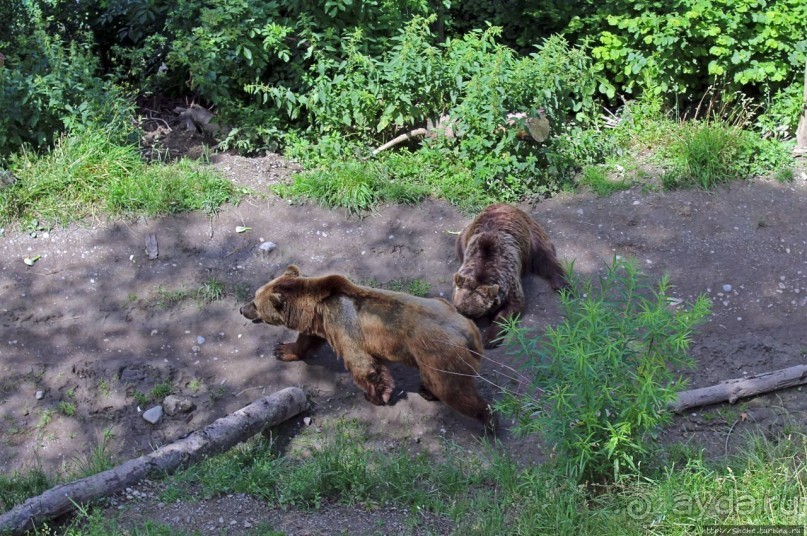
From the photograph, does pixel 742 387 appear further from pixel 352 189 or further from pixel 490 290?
pixel 352 189

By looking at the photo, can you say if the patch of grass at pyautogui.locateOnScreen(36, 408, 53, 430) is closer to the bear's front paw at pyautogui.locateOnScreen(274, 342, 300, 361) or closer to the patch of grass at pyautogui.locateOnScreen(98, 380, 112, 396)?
the patch of grass at pyautogui.locateOnScreen(98, 380, 112, 396)

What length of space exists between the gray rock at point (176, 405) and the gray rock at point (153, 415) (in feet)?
0.18

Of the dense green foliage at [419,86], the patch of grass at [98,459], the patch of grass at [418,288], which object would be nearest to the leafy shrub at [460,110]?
the dense green foliage at [419,86]

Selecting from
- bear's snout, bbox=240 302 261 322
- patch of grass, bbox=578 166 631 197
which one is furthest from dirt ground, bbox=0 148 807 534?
bear's snout, bbox=240 302 261 322

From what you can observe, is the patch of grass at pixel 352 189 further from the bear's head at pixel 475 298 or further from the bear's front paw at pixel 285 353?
the bear's front paw at pixel 285 353

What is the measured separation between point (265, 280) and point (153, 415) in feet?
5.70

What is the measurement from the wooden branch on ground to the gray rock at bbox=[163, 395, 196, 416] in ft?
12.7

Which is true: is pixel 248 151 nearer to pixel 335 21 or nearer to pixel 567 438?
pixel 335 21

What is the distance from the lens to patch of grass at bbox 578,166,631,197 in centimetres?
938

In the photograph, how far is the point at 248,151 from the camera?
32.7 ft

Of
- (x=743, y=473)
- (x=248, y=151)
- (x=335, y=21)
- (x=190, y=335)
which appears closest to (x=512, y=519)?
(x=743, y=473)

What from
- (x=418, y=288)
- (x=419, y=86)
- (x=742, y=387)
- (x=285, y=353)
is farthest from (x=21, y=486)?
(x=419, y=86)

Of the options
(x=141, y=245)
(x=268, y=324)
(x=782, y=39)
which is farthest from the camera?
(x=782, y=39)

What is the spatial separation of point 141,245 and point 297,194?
63.9 inches
